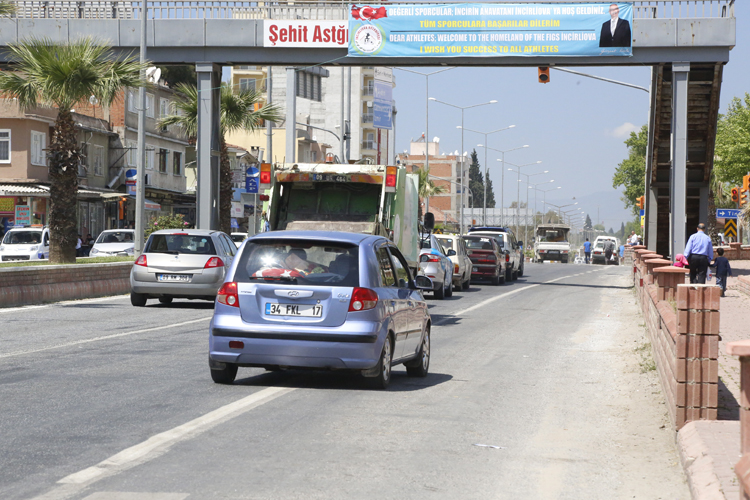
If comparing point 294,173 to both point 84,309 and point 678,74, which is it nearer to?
point 84,309

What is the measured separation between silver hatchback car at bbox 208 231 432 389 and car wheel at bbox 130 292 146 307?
448 inches

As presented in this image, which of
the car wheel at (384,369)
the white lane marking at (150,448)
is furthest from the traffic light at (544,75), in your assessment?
the white lane marking at (150,448)

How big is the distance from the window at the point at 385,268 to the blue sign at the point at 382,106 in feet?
214

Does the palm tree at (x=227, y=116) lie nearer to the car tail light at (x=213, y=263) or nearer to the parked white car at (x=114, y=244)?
the parked white car at (x=114, y=244)

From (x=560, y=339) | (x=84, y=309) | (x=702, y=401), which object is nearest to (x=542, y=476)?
(x=702, y=401)

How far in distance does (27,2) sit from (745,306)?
22105mm

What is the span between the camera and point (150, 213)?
61094 millimetres

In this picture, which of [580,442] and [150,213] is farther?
[150,213]

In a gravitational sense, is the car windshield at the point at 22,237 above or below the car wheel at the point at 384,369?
above

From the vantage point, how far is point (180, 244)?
21531 millimetres

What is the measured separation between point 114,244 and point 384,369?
30391mm

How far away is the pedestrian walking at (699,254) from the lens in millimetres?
25969

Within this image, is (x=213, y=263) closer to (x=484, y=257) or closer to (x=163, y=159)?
(x=484, y=257)

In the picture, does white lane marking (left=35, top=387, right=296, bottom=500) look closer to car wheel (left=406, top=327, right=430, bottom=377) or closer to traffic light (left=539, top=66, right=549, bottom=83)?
car wheel (left=406, top=327, right=430, bottom=377)
